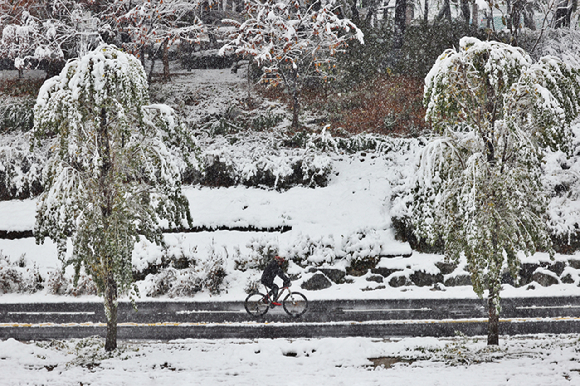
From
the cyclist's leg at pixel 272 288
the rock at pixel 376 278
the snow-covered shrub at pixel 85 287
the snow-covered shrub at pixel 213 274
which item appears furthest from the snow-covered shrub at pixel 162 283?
the rock at pixel 376 278

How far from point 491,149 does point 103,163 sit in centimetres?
717

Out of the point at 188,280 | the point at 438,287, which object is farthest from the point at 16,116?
the point at 438,287

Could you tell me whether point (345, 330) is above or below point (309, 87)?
below

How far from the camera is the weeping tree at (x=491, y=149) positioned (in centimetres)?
827

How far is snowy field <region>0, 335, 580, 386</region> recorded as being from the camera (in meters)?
8.26

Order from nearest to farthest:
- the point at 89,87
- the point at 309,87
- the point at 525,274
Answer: the point at 89,87, the point at 525,274, the point at 309,87

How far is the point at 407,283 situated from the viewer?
14758mm

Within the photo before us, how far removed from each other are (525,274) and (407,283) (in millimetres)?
3452

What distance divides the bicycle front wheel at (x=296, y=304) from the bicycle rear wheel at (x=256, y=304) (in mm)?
516

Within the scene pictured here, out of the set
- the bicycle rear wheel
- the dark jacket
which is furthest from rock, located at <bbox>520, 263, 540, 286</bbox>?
the bicycle rear wheel

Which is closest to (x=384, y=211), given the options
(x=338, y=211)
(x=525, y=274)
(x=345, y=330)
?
(x=338, y=211)

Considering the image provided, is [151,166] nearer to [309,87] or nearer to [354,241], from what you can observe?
[354,241]

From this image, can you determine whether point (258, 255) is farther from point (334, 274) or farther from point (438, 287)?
point (438, 287)

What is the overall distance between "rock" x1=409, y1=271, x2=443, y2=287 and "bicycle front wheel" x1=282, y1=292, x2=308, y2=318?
3.78m
